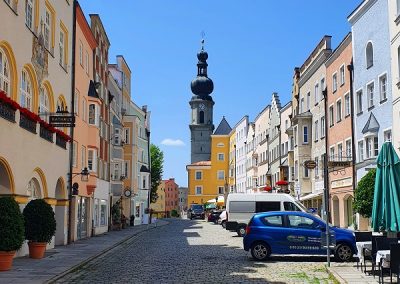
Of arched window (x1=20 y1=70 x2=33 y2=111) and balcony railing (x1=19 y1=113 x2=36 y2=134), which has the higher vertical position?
arched window (x1=20 y1=70 x2=33 y2=111)

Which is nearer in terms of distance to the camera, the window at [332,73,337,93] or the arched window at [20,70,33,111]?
the arched window at [20,70,33,111]

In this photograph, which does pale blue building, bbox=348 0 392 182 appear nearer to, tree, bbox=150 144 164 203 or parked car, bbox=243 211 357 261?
parked car, bbox=243 211 357 261

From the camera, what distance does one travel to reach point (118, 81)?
55375 millimetres

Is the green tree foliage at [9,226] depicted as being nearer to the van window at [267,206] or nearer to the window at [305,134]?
the van window at [267,206]

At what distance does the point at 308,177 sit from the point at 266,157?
23.0m

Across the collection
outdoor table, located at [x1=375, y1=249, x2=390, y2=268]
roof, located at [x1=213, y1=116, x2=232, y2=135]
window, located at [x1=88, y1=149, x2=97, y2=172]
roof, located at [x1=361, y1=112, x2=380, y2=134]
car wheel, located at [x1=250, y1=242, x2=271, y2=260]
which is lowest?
car wheel, located at [x1=250, y1=242, x2=271, y2=260]

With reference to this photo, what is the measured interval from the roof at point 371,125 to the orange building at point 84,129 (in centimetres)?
1534

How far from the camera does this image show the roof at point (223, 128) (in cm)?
12056

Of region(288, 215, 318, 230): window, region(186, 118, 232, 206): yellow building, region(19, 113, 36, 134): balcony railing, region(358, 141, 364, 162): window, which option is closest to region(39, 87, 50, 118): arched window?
region(19, 113, 36, 134): balcony railing

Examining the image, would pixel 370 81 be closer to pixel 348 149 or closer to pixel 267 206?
pixel 348 149

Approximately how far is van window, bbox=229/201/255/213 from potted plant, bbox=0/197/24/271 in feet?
63.2

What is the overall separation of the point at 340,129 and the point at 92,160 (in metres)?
15.7

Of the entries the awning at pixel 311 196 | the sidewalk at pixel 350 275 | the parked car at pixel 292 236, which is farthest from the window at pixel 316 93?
the sidewalk at pixel 350 275

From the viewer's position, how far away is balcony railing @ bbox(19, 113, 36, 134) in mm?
19302
